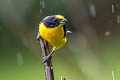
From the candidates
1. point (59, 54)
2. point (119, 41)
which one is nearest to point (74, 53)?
point (59, 54)

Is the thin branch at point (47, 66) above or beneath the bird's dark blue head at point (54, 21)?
above

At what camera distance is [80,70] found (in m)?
4.54

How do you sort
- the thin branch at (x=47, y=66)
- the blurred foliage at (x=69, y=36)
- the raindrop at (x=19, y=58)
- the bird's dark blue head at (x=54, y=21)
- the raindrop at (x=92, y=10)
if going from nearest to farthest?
the thin branch at (x=47, y=66), the bird's dark blue head at (x=54, y=21), the blurred foliage at (x=69, y=36), the raindrop at (x=19, y=58), the raindrop at (x=92, y=10)

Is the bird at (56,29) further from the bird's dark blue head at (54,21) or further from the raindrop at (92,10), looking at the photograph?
the raindrop at (92,10)

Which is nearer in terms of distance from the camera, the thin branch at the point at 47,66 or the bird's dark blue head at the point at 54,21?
the thin branch at the point at 47,66

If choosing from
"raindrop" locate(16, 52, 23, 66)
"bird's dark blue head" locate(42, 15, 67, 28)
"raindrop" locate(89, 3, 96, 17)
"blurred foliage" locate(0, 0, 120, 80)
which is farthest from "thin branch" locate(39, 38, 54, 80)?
"raindrop" locate(89, 3, 96, 17)

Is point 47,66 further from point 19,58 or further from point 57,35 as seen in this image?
point 19,58

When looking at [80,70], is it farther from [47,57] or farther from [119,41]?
[47,57]

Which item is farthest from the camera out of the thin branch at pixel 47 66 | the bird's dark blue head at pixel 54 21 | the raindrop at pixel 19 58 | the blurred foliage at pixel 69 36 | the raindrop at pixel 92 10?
the raindrop at pixel 92 10

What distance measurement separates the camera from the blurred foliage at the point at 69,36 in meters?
4.78

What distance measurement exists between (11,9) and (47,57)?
149 inches

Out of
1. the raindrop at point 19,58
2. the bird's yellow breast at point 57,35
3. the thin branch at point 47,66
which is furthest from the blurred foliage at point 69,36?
the thin branch at point 47,66

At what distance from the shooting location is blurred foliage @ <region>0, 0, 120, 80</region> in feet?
15.7

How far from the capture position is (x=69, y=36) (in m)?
5.34
